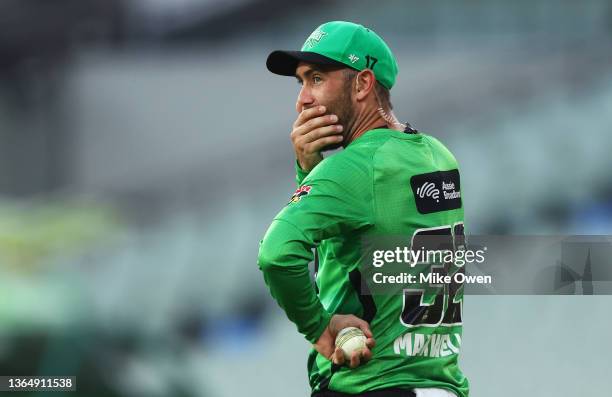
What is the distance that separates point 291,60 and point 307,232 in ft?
1.85

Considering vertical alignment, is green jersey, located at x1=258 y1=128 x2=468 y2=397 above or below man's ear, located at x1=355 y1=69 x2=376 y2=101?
below

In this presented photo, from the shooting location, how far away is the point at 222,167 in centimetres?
496

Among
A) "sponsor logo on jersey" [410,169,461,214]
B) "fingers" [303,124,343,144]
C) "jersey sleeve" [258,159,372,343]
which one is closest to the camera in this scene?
"jersey sleeve" [258,159,372,343]

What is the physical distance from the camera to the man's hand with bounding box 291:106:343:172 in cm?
279

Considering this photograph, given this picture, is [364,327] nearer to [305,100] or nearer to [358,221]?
[358,221]

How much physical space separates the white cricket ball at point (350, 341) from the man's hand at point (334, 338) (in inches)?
0.4

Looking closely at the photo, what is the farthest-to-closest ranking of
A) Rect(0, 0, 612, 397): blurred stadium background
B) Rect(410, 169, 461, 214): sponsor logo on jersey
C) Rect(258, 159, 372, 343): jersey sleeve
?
1. Rect(0, 0, 612, 397): blurred stadium background
2. Rect(410, 169, 461, 214): sponsor logo on jersey
3. Rect(258, 159, 372, 343): jersey sleeve

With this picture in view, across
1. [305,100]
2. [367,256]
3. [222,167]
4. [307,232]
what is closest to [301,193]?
[307,232]

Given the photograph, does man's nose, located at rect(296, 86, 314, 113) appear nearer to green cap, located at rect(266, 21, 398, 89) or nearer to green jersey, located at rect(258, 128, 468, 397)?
green cap, located at rect(266, 21, 398, 89)

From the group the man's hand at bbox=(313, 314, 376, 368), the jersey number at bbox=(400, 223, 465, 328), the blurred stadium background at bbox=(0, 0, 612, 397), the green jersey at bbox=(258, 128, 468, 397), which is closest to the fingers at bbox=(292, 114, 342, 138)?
the green jersey at bbox=(258, 128, 468, 397)

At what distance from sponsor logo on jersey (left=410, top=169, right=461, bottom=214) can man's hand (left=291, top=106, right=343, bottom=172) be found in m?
0.25

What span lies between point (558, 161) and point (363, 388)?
8.44ft

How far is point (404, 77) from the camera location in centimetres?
493

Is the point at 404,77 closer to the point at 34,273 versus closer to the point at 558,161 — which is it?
the point at 558,161
